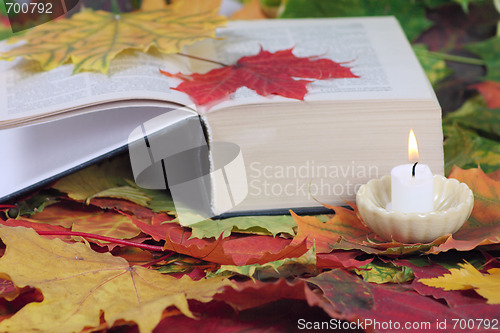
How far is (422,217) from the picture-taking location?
473mm

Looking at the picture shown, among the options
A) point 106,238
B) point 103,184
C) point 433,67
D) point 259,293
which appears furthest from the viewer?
point 433,67

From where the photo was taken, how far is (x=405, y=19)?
0.93 m

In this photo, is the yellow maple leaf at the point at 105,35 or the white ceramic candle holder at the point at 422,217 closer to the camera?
the white ceramic candle holder at the point at 422,217

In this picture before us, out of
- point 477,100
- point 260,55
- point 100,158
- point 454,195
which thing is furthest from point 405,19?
point 100,158

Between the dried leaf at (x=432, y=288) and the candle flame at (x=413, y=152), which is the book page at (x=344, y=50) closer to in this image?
the candle flame at (x=413, y=152)

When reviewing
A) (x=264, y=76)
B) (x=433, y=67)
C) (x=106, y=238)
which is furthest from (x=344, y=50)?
(x=106, y=238)

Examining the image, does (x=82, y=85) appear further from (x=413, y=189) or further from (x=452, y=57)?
(x=452, y=57)

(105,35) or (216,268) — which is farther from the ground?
(105,35)

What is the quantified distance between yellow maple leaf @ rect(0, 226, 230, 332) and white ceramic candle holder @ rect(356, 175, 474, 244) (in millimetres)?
150

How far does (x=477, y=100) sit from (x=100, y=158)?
0.56 m

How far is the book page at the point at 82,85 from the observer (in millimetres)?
545

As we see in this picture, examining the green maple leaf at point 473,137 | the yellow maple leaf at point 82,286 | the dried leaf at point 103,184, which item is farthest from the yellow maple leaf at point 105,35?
the green maple leaf at point 473,137

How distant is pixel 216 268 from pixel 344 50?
1.09 feet

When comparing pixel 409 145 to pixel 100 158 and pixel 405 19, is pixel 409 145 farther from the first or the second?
pixel 405 19
